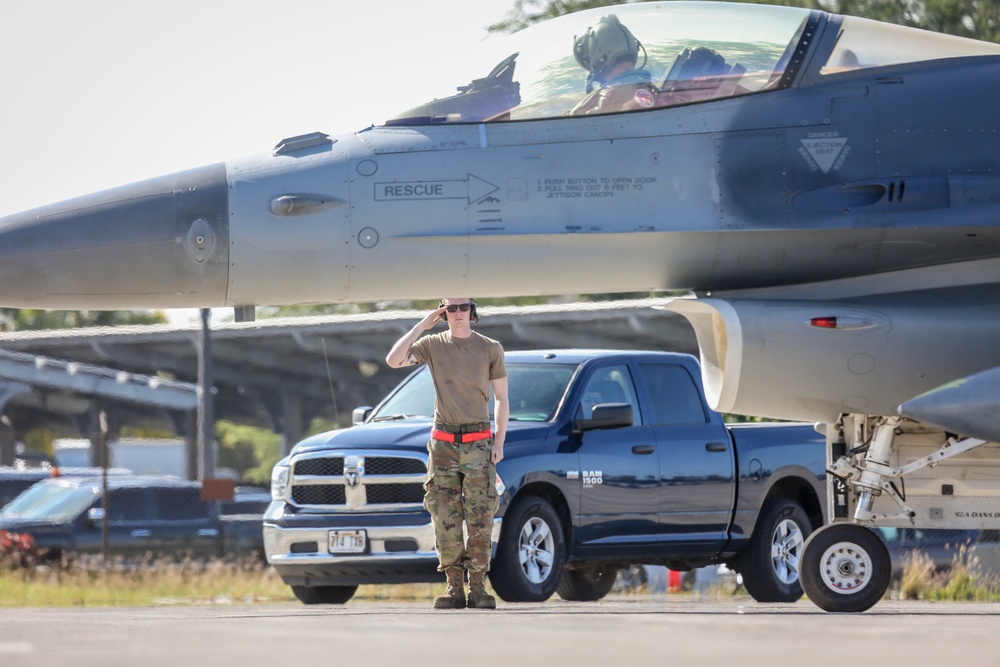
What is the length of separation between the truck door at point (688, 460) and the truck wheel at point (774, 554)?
456mm

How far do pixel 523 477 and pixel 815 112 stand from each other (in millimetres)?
3239

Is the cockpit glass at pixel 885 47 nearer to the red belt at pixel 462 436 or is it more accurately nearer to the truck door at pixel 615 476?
the red belt at pixel 462 436

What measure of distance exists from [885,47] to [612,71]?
5.55 feet

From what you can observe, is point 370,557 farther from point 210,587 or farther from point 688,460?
point 210,587

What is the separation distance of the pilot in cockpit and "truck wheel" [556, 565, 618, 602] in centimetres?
519

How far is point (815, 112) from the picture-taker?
31.4 ft

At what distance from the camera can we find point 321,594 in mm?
11945

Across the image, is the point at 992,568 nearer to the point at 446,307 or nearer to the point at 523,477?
the point at 523,477

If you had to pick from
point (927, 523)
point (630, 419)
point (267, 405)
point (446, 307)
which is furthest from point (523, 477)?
point (267, 405)

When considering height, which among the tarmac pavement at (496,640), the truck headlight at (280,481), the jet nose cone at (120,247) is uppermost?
the jet nose cone at (120,247)

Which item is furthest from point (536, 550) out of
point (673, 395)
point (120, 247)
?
point (120, 247)

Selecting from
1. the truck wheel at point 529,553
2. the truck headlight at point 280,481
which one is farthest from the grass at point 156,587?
the truck wheel at point 529,553

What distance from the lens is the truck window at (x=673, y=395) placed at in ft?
41.3

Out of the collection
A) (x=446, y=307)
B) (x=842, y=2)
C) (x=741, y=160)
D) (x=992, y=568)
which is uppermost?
(x=842, y=2)
